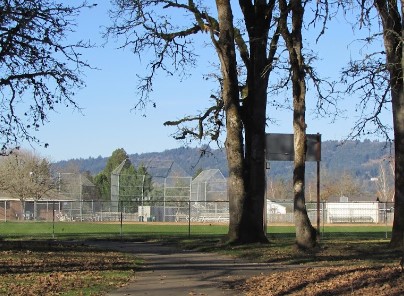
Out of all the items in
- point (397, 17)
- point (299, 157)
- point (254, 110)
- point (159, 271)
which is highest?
point (397, 17)

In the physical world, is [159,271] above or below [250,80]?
below

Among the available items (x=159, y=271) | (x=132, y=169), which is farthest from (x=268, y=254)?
(x=132, y=169)

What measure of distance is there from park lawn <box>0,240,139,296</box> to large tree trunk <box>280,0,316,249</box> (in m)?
5.07

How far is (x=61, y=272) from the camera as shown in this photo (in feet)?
53.0

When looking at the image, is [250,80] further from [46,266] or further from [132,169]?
[132,169]

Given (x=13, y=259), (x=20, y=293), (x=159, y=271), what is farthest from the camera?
(x=13, y=259)

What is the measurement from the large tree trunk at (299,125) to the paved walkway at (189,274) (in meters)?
2.42

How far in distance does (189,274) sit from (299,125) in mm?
6995

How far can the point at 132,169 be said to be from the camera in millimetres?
97562

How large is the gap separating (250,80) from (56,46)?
7958mm

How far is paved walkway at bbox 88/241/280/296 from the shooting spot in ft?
44.0

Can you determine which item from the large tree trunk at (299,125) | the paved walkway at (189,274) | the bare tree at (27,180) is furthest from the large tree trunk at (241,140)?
the bare tree at (27,180)

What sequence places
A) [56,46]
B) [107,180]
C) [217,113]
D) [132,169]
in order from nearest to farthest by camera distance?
[56,46]
[217,113]
[132,169]
[107,180]

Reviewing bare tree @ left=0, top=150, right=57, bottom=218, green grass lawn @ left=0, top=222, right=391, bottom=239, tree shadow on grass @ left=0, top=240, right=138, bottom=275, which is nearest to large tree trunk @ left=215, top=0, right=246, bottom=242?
tree shadow on grass @ left=0, top=240, right=138, bottom=275
